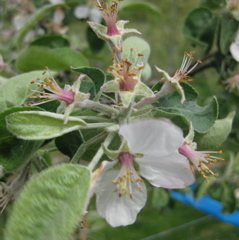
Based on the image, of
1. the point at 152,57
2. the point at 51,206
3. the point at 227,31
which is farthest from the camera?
the point at 152,57

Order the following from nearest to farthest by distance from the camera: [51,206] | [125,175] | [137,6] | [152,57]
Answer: [51,206] → [125,175] → [137,6] → [152,57]

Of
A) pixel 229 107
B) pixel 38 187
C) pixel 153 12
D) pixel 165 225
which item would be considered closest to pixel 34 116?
pixel 38 187

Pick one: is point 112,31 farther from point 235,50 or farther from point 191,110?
point 235,50

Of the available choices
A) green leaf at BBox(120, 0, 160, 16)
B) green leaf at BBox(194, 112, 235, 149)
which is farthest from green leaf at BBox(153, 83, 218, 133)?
green leaf at BBox(120, 0, 160, 16)

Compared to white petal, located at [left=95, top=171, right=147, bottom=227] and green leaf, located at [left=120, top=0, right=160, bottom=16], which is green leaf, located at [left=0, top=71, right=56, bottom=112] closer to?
white petal, located at [left=95, top=171, right=147, bottom=227]

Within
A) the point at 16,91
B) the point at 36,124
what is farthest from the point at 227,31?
the point at 36,124

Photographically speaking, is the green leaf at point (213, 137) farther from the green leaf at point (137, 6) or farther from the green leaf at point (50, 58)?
the green leaf at point (137, 6)

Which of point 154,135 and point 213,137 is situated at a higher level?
point 154,135
